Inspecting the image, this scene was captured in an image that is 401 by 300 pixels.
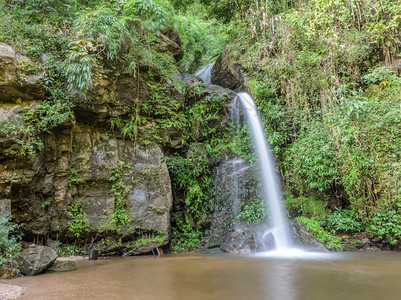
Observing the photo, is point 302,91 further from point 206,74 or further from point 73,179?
point 73,179

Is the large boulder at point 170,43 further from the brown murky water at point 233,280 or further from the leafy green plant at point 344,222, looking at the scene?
the brown murky water at point 233,280

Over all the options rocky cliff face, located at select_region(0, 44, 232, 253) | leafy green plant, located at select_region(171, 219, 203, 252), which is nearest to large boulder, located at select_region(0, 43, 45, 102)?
rocky cliff face, located at select_region(0, 44, 232, 253)

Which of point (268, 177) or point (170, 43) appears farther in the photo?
point (170, 43)

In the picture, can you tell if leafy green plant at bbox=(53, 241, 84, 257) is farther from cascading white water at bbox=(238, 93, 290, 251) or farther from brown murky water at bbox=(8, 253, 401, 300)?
cascading white water at bbox=(238, 93, 290, 251)

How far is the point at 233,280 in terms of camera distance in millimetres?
3906

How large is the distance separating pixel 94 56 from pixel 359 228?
851cm

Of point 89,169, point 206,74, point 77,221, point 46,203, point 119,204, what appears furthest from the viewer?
point 206,74

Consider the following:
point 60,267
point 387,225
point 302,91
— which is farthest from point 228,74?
point 60,267

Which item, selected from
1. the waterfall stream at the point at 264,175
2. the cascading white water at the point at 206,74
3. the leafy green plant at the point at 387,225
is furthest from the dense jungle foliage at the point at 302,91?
the cascading white water at the point at 206,74

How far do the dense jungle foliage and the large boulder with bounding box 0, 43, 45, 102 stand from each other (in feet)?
0.98

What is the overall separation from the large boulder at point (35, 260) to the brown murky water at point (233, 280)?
8.4 inches

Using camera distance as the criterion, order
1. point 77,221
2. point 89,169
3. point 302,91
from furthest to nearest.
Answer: point 302,91 → point 89,169 → point 77,221

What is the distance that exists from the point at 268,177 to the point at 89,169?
5436 millimetres

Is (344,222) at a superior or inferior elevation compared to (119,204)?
inferior
